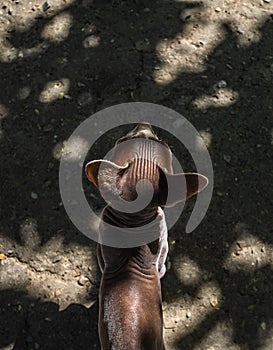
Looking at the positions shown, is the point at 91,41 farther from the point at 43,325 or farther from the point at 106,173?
the point at 43,325

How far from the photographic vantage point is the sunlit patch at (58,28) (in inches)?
199

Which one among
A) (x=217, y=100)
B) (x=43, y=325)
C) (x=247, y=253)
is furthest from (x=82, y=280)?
(x=217, y=100)

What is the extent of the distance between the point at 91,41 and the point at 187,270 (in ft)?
8.23

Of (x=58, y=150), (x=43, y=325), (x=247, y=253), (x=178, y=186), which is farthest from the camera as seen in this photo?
(x=58, y=150)

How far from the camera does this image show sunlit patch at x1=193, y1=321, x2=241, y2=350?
3.86m

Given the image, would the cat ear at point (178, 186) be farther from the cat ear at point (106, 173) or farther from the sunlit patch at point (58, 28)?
the sunlit patch at point (58, 28)

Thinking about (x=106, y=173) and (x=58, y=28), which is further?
(x=58, y=28)

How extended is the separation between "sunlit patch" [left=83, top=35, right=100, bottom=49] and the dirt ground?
0.05 feet

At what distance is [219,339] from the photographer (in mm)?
3879

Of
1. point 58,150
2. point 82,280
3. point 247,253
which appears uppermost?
point 58,150

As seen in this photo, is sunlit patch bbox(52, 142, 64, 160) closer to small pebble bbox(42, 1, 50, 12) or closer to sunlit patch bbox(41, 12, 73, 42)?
sunlit patch bbox(41, 12, 73, 42)

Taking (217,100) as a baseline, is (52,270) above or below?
below

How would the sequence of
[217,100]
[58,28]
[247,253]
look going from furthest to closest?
[58,28], [217,100], [247,253]

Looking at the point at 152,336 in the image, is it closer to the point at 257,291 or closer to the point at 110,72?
the point at 257,291
